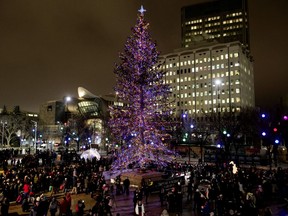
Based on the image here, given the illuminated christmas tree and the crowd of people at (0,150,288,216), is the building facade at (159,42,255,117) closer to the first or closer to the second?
the illuminated christmas tree

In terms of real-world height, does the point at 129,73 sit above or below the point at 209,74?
below

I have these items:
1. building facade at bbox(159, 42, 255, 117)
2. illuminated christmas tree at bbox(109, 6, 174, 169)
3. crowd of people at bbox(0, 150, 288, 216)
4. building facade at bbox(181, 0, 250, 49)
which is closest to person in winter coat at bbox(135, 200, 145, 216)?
crowd of people at bbox(0, 150, 288, 216)

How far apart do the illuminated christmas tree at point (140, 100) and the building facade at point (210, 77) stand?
98185 millimetres

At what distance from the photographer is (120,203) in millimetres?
19688

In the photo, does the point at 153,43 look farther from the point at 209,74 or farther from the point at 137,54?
the point at 209,74

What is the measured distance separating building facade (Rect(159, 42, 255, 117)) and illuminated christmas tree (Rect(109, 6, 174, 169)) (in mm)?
98185

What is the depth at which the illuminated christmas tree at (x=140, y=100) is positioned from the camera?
85.3ft

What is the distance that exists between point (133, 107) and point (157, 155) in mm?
5188

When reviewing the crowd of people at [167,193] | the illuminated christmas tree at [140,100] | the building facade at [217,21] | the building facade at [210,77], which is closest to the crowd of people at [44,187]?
the crowd of people at [167,193]

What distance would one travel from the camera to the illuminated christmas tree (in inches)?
1024

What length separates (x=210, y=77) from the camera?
130500 mm

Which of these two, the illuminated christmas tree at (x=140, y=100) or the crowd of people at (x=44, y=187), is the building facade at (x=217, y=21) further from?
the crowd of people at (x=44, y=187)

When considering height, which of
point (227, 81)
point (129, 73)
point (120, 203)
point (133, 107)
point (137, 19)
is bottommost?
point (120, 203)

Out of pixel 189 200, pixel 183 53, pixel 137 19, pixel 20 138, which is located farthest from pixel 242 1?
pixel 189 200
